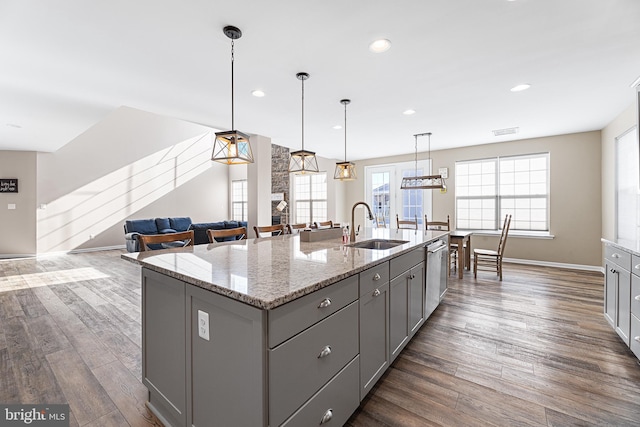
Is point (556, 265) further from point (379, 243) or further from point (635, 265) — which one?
point (379, 243)

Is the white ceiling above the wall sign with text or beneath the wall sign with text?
above

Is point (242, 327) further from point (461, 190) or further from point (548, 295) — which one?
point (461, 190)

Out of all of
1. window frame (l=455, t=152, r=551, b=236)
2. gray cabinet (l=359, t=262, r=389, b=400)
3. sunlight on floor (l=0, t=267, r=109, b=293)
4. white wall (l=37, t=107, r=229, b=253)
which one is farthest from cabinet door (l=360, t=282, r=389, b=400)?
white wall (l=37, t=107, r=229, b=253)

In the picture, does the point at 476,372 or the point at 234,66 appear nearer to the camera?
the point at 476,372

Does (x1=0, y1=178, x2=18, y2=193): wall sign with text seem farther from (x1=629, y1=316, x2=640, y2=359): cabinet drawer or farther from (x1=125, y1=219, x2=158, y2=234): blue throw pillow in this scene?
(x1=629, y1=316, x2=640, y2=359): cabinet drawer

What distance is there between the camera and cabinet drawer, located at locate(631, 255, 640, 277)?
210 cm

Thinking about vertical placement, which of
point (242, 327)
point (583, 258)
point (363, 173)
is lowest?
point (583, 258)

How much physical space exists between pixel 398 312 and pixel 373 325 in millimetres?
415

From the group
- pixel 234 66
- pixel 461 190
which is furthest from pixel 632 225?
pixel 234 66

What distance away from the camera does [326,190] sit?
8477 millimetres

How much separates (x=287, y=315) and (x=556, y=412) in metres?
1.79

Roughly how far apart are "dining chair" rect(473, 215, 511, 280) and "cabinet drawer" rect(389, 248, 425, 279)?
2.66 metres

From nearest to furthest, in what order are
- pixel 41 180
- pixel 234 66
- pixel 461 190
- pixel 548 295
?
pixel 234 66
pixel 548 295
pixel 461 190
pixel 41 180

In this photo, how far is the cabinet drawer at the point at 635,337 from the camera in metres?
2.11
